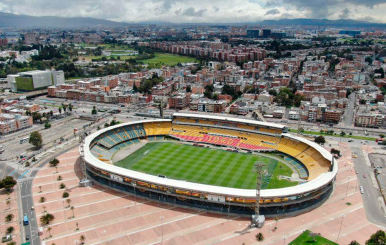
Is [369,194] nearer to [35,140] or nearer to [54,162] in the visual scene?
[54,162]

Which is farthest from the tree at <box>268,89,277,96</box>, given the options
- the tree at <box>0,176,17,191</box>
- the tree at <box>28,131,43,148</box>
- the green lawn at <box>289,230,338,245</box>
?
the tree at <box>0,176,17,191</box>

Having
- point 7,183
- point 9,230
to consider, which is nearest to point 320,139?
point 9,230

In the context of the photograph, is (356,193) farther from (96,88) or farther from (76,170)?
(96,88)

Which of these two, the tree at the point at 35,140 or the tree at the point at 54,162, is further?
the tree at the point at 35,140

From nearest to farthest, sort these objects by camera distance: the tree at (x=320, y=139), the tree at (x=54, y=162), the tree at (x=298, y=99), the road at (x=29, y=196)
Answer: the road at (x=29, y=196) → the tree at (x=54, y=162) → the tree at (x=320, y=139) → the tree at (x=298, y=99)

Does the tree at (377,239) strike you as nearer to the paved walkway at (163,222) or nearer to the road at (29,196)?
the paved walkway at (163,222)

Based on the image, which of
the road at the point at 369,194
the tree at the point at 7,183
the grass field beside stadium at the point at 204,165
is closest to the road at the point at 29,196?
the tree at the point at 7,183
